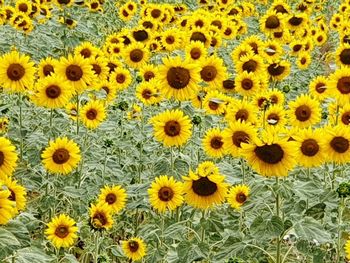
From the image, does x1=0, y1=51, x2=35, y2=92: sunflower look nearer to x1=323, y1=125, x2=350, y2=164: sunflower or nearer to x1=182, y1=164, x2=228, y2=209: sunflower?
x1=182, y1=164, x2=228, y2=209: sunflower

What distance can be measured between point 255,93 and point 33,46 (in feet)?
10.5

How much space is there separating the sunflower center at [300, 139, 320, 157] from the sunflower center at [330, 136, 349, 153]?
9 cm

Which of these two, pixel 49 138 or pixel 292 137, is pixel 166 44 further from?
pixel 292 137

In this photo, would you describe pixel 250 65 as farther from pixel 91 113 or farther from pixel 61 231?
pixel 61 231

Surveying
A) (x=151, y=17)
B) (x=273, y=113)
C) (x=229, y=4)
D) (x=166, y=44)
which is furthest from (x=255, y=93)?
(x=229, y=4)

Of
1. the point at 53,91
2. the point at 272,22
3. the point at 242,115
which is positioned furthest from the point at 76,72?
the point at 272,22

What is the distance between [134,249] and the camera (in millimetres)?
4652

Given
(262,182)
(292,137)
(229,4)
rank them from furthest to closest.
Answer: (229,4) → (292,137) → (262,182)

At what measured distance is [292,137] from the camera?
12.7 ft

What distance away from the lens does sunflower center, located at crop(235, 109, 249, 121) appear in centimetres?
505

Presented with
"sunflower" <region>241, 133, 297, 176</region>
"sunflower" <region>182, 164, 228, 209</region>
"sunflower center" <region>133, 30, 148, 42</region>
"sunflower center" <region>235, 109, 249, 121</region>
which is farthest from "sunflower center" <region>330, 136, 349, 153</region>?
"sunflower center" <region>133, 30, 148, 42</region>

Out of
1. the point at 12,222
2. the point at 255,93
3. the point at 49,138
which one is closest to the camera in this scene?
the point at 12,222

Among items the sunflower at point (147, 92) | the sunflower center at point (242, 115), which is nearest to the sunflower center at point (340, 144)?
the sunflower center at point (242, 115)

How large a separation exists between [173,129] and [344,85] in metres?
1.19
